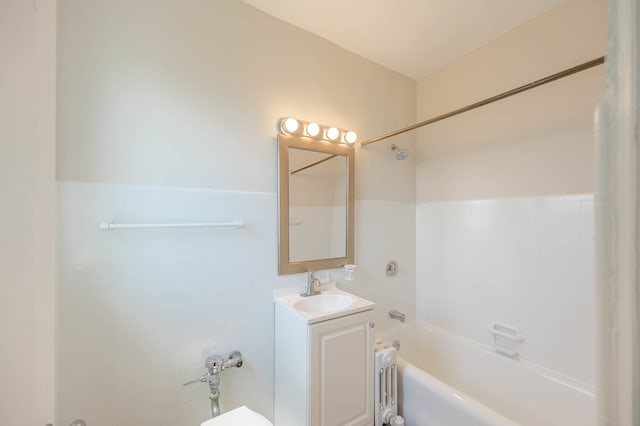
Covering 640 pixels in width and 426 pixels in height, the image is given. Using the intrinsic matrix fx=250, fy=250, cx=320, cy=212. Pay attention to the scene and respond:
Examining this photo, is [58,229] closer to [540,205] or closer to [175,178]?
[175,178]

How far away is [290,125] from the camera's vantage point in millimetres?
1601

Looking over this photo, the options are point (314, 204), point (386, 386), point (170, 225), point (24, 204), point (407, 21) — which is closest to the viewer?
point (24, 204)

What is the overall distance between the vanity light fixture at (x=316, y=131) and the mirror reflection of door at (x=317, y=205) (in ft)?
0.37

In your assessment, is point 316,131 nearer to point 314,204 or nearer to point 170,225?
point 314,204

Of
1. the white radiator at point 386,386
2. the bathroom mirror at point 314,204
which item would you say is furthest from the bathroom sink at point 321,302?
the white radiator at point 386,386

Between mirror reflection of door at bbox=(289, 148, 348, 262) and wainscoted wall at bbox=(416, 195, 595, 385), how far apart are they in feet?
2.97

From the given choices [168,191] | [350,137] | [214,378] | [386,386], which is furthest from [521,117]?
[214,378]

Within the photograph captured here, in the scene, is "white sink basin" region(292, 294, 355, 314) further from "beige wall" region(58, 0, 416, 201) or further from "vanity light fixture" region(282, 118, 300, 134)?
"vanity light fixture" region(282, 118, 300, 134)

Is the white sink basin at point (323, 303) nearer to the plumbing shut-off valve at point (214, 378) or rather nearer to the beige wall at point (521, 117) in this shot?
the plumbing shut-off valve at point (214, 378)

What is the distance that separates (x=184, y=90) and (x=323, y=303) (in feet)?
4.90

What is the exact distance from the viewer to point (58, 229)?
41.9 inches

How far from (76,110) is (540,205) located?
2.57 m

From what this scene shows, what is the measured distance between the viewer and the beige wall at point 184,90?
1.13m

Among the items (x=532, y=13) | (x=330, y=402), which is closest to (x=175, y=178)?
(x=330, y=402)
